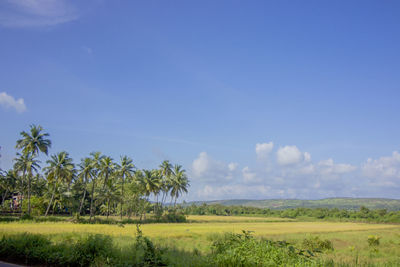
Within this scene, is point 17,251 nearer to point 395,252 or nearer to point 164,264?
point 164,264

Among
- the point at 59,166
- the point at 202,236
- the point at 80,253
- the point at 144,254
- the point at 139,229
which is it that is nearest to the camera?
the point at 144,254

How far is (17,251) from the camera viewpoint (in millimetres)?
12203

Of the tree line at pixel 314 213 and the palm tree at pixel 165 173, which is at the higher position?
the palm tree at pixel 165 173

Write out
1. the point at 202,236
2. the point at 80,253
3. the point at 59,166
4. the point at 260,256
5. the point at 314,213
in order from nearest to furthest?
the point at 260,256 < the point at 80,253 < the point at 202,236 < the point at 59,166 < the point at 314,213

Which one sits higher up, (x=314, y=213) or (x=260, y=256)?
(x=260, y=256)

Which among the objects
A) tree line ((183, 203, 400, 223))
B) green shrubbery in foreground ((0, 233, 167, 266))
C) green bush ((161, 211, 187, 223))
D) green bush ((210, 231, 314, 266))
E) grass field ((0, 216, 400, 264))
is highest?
green bush ((210, 231, 314, 266))

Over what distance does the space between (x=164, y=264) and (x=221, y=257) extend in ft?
7.94

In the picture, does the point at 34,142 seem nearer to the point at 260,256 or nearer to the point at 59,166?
the point at 59,166

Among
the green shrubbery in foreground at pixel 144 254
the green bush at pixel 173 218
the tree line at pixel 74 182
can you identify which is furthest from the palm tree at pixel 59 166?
the green shrubbery in foreground at pixel 144 254

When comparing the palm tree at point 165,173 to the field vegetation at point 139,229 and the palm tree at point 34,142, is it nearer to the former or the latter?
the field vegetation at point 139,229

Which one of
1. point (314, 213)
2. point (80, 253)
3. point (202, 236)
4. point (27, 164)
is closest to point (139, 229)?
point (80, 253)

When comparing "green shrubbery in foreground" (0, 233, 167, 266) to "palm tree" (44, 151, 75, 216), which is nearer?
"green shrubbery in foreground" (0, 233, 167, 266)

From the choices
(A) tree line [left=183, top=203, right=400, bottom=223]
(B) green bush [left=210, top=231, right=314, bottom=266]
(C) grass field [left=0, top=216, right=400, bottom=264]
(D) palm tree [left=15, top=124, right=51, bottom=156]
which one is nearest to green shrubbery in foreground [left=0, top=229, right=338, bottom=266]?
(B) green bush [left=210, top=231, right=314, bottom=266]

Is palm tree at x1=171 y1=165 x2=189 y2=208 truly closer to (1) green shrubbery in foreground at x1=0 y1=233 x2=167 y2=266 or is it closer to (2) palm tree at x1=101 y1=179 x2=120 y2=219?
(2) palm tree at x1=101 y1=179 x2=120 y2=219
